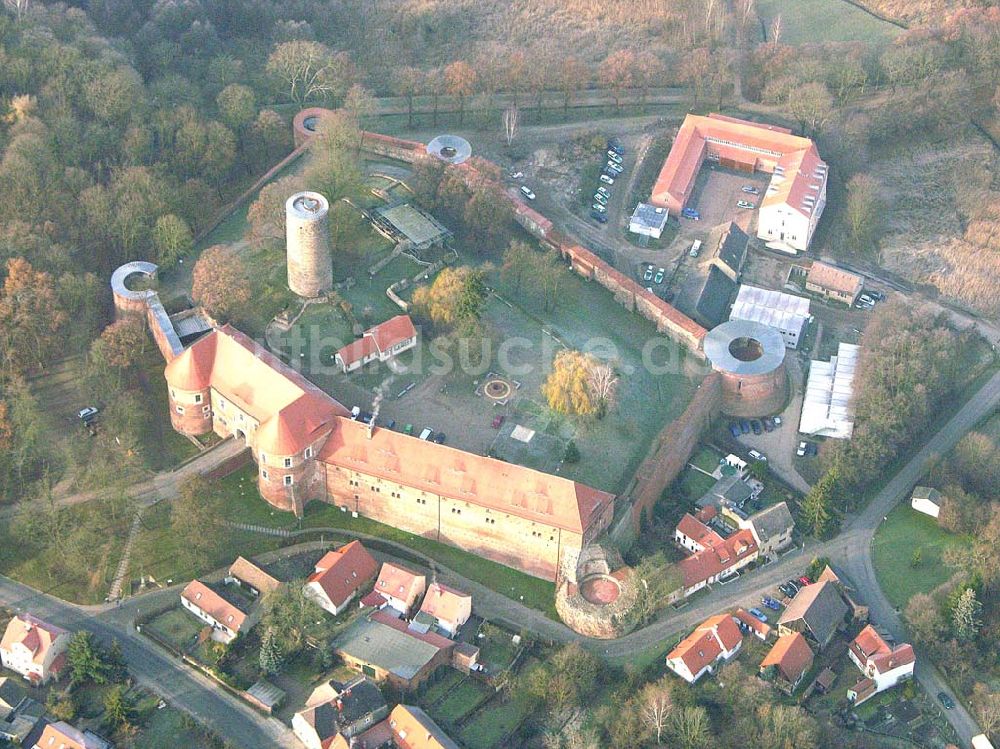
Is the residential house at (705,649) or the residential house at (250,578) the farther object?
the residential house at (250,578)

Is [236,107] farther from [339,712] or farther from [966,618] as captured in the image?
[966,618]

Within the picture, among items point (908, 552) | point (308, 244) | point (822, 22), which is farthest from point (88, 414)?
point (822, 22)

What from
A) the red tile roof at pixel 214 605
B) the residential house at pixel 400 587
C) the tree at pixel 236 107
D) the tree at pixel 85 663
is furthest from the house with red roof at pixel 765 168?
the tree at pixel 85 663

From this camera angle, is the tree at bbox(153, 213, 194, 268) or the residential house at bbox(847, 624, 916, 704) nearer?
the residential house at bbox(847, 624, 916, 704)

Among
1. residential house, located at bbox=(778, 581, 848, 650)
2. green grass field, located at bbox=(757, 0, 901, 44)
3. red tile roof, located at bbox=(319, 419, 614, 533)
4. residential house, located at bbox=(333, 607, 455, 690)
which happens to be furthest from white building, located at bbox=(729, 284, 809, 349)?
green grass field, located at bbox=(757, 0, 901, 44)

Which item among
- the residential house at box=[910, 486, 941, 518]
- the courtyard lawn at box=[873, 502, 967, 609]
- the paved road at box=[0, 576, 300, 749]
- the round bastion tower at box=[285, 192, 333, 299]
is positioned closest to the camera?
the paved road at box=[0, 576, 300, 749]

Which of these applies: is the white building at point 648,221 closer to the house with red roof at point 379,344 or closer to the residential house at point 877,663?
the house with red roof at point 379,344

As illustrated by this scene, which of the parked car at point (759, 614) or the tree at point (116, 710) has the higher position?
the tree at point (116, 710)

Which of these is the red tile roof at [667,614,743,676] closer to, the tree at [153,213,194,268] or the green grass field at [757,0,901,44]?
the tree at [153,213,194,268]
